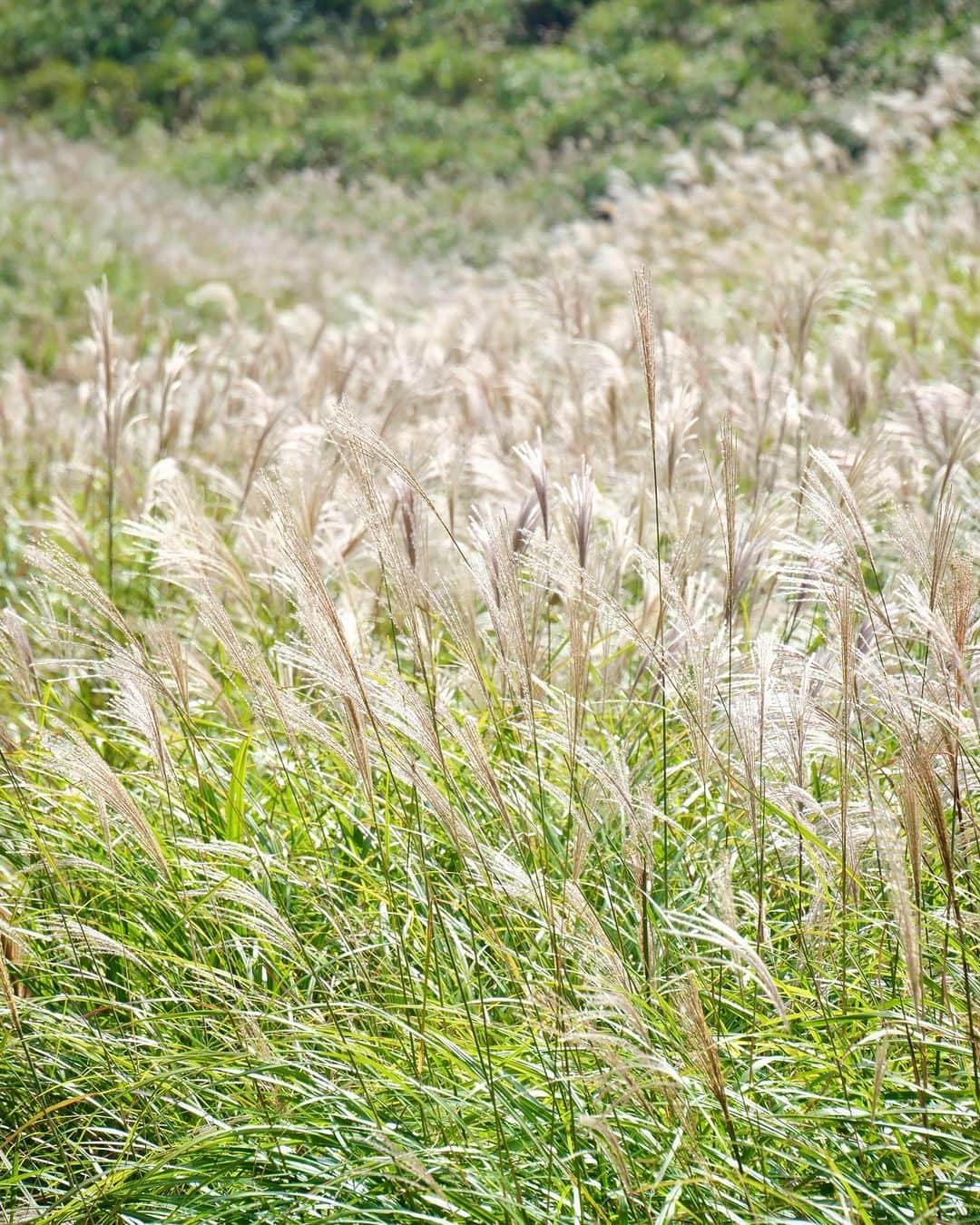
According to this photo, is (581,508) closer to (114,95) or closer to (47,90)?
(114,95)

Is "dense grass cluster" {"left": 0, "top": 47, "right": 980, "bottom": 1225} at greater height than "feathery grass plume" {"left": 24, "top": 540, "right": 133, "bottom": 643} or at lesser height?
lesser

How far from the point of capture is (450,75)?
20.5 m

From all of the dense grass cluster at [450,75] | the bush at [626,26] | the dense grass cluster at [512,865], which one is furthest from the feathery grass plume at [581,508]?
the bush at [626,26]

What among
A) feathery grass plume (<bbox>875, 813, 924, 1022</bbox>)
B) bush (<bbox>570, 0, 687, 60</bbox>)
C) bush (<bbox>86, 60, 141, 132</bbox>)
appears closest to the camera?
feathery grass plume (<bbox>875, 813, 924, 1022</bbox>)

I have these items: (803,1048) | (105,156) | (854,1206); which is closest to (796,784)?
(803,1048)

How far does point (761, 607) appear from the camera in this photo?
3.12 m

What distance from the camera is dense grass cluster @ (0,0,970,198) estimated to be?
1641cm

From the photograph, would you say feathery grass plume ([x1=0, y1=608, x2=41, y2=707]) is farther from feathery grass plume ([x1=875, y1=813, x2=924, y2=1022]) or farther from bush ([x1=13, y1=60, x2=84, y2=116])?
bush ([x1=13, y1=60, x2=84, y2=116])

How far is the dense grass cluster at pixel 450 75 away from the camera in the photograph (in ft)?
53.8

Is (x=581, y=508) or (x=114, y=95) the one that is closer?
(x=581, y=508)

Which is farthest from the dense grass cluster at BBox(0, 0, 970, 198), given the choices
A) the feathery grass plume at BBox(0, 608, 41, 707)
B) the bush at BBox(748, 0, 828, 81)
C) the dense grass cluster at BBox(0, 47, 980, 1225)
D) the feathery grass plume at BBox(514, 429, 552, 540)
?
the feathery grass plume at BBox(0, 608, 41, 707)

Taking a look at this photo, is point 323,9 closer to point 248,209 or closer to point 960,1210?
point 248,209

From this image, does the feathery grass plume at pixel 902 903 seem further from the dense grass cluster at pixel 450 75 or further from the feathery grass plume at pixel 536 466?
the dense grass cluster at pixel 450 75

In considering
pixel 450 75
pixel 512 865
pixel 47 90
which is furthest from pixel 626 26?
pixel 512 865
